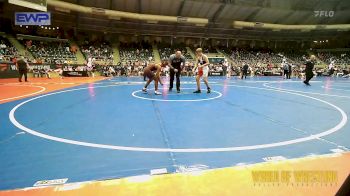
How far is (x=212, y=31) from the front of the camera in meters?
41.3

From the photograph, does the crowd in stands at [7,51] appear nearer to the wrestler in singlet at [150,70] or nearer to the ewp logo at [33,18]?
the ewp logo at [33,18]

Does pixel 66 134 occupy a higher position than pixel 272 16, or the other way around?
pixel 272 16

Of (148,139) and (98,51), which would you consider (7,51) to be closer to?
(98,51)

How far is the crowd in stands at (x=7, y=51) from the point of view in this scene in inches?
950

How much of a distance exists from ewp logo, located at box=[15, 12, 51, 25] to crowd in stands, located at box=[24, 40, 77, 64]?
2.93 meters

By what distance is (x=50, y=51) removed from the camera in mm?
29688

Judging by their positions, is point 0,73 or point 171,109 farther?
point 0,73

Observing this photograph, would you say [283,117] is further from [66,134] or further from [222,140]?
[66,134]

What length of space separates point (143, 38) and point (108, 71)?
17.3 m

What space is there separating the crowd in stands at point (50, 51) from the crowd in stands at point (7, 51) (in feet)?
6.04

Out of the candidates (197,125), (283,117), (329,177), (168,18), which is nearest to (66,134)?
(197,125)

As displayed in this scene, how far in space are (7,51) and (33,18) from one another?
430cm

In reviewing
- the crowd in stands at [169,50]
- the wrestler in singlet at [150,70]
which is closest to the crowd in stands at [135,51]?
the crowd in stands at [169,50]

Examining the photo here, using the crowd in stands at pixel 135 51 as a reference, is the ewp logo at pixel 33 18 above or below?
above
